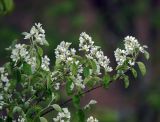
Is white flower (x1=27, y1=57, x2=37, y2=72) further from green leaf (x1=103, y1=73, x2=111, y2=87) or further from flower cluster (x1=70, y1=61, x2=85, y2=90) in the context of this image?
green leaf (x1=103, y1=73, x2=111, y2=87)

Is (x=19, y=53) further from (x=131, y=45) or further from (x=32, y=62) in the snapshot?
(x=131, y=45)

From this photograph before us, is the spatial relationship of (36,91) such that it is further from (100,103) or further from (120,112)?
(100,103)

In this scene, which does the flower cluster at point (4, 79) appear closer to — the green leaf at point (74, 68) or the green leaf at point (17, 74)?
the green leaf at point (17, 74)

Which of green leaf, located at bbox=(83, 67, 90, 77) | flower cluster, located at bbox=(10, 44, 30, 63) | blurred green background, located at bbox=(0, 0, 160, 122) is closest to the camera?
flower cluster, located at bbox=(10, 44, 30, 63)

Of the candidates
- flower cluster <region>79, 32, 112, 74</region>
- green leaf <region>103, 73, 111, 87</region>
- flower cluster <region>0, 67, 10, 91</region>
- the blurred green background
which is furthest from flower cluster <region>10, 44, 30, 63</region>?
the blurred green background

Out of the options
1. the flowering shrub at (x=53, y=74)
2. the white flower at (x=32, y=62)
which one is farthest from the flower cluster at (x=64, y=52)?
the white flower at (x=32, y=62)

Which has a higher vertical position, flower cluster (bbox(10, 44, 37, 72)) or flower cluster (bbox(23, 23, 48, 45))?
flower cluster (bbox(23, 23, 48, 45))

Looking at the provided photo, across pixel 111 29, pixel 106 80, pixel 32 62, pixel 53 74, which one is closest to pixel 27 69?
pixel 32 62

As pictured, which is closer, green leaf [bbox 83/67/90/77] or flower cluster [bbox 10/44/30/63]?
flower cluster [bbox 10/44/30/63]
